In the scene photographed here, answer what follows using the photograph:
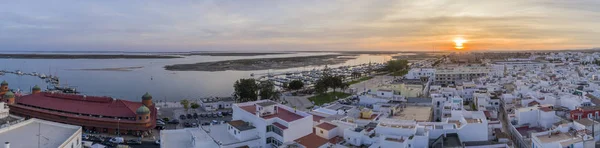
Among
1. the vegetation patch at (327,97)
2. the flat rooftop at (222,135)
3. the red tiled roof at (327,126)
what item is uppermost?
the red tiled roof at (327,126)

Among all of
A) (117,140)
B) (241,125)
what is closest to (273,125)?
(241,125)

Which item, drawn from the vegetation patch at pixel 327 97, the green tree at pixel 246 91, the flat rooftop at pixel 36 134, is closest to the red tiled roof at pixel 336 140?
the flat rooftop at pixel 36 134

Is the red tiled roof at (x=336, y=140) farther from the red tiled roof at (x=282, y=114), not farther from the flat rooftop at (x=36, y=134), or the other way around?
the flat rooftop at (x=36, y=134)

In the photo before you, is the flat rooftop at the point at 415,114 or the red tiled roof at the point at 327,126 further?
the flat rooftop at the point at 415,114

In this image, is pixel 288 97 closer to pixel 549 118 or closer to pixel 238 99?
pixel 238 99

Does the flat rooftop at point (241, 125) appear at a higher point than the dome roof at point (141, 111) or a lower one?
higher

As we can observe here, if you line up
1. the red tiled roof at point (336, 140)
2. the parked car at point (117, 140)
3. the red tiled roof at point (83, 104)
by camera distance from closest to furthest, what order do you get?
the red tiled roof at point (336, 140) < the parked car at point (117, 140) < the red tiled roof at point (83, 104)

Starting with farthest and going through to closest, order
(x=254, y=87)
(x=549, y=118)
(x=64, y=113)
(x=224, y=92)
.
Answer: (x=224, y=92) < (x=254, y=87) < (x=64, y=113) < (x=549, y=118)

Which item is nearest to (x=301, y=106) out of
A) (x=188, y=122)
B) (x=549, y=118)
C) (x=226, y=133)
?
(x=188, y=122)
